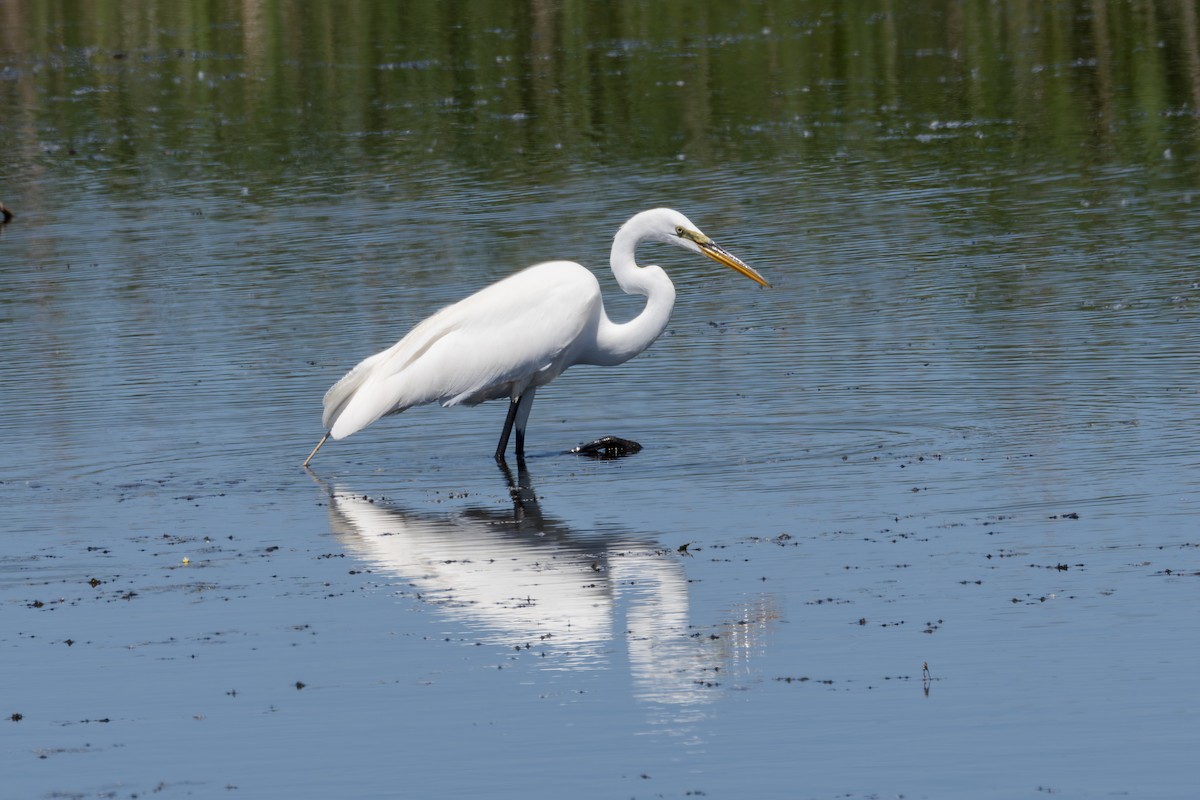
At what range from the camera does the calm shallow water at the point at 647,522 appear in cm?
752

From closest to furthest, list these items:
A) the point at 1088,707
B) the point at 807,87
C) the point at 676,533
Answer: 1. the point at 1088,707
2. the point at 676,533
3. the point at 807,87

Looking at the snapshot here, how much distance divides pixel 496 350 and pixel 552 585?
343 cm

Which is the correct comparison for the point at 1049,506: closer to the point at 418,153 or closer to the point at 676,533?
the point at 676,533

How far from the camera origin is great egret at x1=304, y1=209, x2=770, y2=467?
1287 centimetres

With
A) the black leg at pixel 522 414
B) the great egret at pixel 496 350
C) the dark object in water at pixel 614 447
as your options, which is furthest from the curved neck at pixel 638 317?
the dark object in water at pixel 614 447

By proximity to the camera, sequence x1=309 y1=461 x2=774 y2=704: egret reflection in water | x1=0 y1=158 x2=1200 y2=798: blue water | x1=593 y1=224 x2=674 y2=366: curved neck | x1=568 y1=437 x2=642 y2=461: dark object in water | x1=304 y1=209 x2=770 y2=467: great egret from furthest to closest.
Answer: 1. x1=593 y1=224 x2=674 y2=366: curved neck
2. x1=304 y1=209 x2=770 y2=467: great egret
3. x1=568 y1=437 x2=642 y2=461: dark object in water
4. x1=309 y1=461 x2=774 y2=704: egret reflection in water
5. x1=0 y1=158 x2=1200 y2=798: blue water

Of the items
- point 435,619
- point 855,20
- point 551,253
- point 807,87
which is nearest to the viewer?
point 435,619

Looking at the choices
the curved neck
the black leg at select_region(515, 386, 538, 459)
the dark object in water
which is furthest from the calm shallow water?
the curved neck

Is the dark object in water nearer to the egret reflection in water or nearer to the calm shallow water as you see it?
the calm shallow water

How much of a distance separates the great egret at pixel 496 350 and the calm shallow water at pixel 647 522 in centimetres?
39

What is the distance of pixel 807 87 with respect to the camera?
108 ft

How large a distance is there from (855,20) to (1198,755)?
35.1 metres

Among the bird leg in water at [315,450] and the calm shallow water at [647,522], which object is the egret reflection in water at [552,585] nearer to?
the calm shallow water at [647,522]

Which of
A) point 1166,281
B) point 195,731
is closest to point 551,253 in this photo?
point 1166,281
